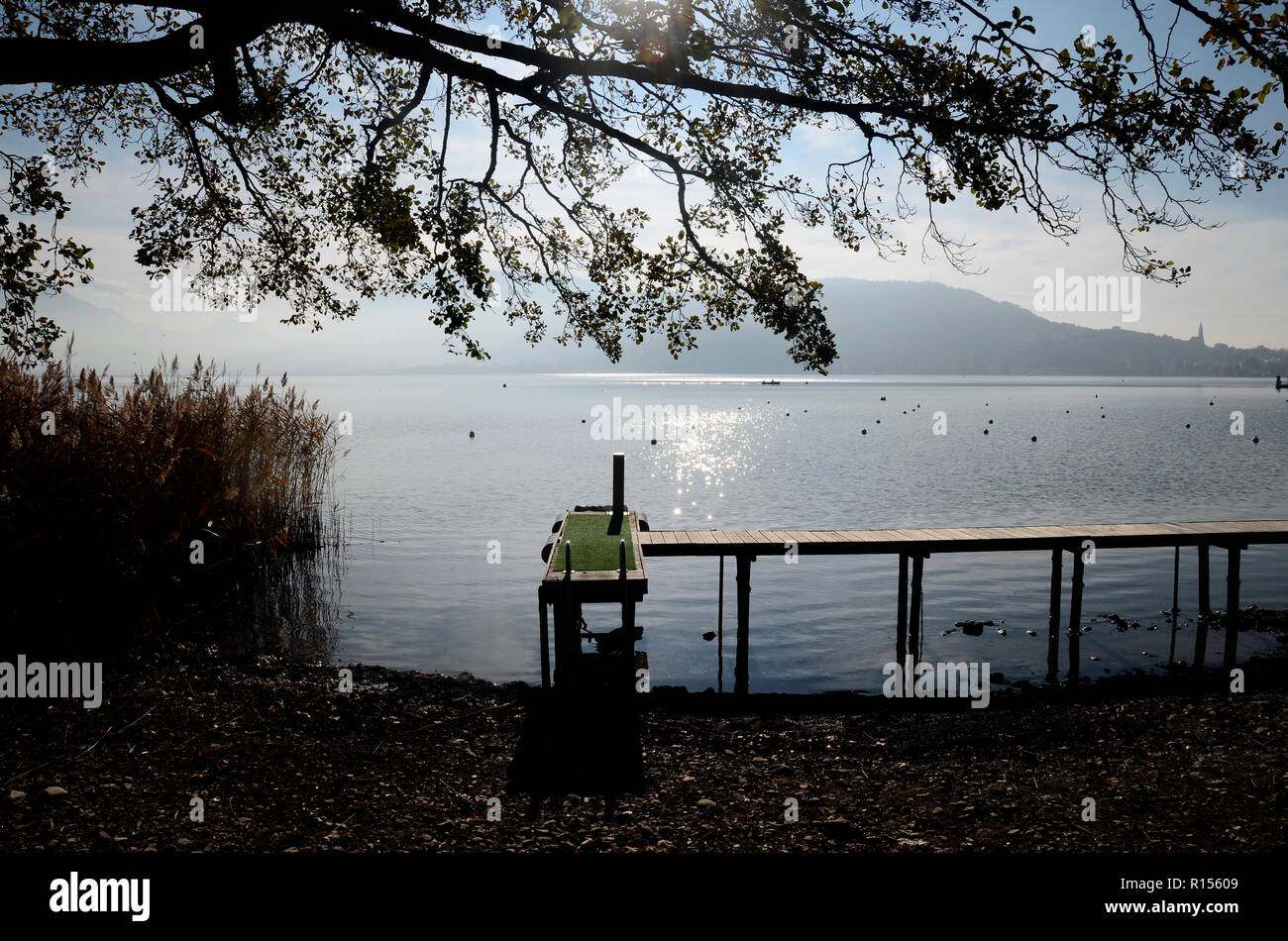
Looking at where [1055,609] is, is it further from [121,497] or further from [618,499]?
[121,497]

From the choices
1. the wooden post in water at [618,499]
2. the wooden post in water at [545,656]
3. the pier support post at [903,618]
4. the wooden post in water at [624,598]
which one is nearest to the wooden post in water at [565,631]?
the wooden post in water at [624,598]

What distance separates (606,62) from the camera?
26.1 ft

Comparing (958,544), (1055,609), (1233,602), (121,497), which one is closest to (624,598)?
(121,497)

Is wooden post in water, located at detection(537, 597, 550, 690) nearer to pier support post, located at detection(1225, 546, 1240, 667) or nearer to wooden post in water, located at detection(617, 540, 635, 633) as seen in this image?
wooden post in water, located at detection(617, 540, 635, 633)

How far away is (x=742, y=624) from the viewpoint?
13844 millimetres

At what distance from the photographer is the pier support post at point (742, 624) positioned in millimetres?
13672

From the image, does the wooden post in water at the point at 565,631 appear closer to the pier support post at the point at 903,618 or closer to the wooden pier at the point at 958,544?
the wooden pier at the point at 958,544

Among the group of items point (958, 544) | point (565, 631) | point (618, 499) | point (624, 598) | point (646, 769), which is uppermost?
point (618, 499)

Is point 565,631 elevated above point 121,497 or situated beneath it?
situated beneath

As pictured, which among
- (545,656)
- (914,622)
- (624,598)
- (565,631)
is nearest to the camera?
(565,631)

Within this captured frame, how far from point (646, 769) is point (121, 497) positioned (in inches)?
274

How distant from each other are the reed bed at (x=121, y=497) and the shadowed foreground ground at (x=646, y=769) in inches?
40.8

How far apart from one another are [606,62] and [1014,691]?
10264 mm
